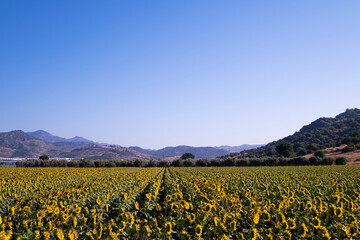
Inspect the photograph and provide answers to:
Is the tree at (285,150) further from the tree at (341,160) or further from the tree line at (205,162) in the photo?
the tree at (341,160)

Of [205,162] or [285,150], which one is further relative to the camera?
[285,150]

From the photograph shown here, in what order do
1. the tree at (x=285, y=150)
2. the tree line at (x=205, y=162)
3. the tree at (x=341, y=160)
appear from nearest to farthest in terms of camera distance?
the tree at (x=341, y=160) → the tree line at (x=205, y=162) → the tree at (x=285, y=150)

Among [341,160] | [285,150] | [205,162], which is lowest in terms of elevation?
[205,162]

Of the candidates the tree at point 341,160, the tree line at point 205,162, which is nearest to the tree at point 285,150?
the tree line at point 205,162

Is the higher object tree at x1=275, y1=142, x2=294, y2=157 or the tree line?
tree at x1=275, y1=142, x2=294, y2=157

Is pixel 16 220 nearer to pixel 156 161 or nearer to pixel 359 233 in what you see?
pixel 359 233

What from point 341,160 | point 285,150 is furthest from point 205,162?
point 285,150

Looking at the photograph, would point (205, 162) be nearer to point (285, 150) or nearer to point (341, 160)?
point (341, 160)

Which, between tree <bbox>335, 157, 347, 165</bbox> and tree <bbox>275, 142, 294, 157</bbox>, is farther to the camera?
tree <bbox>275, 142, 294, 157</bbox>

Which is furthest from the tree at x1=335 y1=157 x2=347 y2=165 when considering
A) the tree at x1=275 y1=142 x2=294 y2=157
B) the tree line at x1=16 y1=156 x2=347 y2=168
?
the tree at x1=275 y1=142 x2=294 y2=157

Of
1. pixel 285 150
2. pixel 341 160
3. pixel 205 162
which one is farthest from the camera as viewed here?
pixel 285 150

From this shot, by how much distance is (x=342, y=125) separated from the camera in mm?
123875

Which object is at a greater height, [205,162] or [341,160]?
[341,160]

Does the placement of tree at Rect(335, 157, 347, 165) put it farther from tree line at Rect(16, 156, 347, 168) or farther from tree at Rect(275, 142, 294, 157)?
tree at Rect(275, 142, 294, 157)
